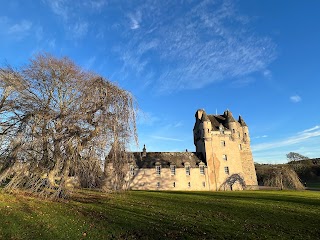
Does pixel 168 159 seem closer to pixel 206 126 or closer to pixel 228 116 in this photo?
pixel 206 126

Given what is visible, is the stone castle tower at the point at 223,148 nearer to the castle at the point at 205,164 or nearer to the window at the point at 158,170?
the castle at the point at 205,164

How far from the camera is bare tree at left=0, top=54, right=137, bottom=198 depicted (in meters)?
15.6

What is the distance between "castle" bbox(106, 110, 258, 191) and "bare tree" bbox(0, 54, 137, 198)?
27917mm

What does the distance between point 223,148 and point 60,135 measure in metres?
37.3

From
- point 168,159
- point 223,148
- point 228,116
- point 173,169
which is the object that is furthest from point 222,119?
point 173,169

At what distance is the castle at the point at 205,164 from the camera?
45656mm

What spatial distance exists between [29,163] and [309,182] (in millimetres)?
72849

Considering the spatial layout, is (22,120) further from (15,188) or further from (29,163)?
(15,188)

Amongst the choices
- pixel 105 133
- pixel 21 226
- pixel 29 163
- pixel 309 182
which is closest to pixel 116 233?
pixel 21 226

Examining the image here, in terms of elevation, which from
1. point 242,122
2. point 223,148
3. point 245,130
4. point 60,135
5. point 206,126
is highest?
point 242,122

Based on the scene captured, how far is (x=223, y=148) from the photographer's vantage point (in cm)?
4866

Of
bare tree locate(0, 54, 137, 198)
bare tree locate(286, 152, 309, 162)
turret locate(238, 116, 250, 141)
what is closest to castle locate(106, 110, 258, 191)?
turret locate(238, 116, 250, 141)

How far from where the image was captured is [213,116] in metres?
52.8

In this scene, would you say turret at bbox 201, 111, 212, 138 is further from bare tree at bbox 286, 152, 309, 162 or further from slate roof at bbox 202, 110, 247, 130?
bare tree at bbox 286, 152, 309, 162
